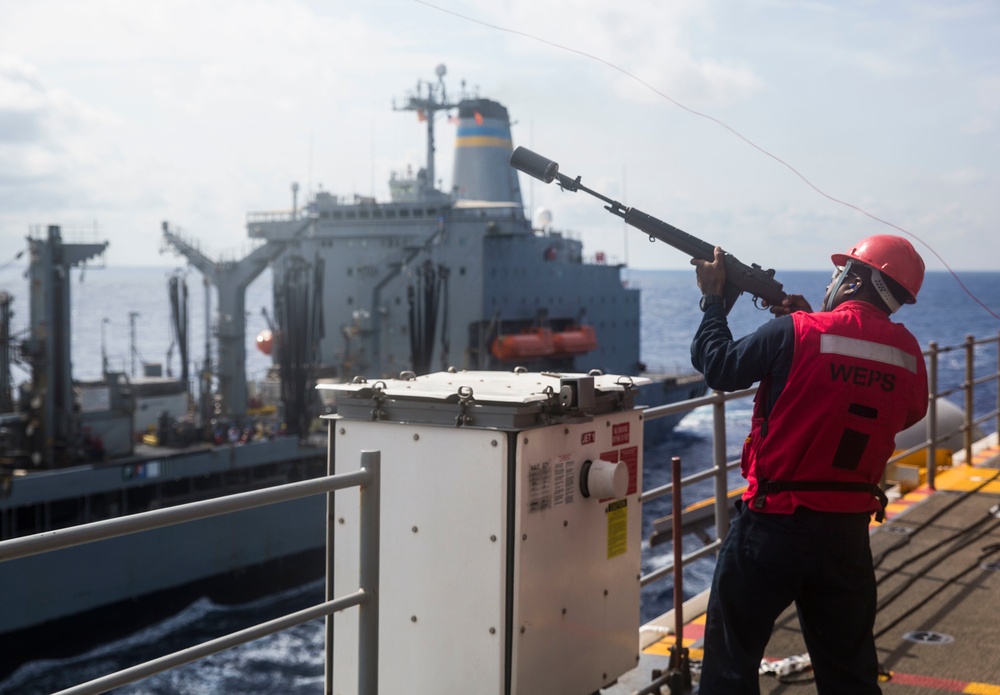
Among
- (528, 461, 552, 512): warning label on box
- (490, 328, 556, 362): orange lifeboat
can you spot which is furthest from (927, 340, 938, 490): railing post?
(490, 328, 556, 362): orange lifeboat

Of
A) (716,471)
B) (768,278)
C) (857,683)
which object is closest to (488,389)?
(768,278)

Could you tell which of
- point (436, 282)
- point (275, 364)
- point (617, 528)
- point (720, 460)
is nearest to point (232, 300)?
point (275, 364)

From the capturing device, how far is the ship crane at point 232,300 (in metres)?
26.8

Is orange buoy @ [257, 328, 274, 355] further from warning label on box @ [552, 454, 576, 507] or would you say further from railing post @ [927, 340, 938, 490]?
warning label on box @ [552, 454, 576, 507]

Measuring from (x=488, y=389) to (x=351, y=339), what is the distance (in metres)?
26.6

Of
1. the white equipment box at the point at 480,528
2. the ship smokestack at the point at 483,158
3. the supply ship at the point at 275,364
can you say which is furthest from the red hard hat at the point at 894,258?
the ship smokestack at the point at 483,158

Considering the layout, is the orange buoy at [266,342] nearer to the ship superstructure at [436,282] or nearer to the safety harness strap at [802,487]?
the ship superstructure at [436,282]

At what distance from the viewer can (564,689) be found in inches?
115

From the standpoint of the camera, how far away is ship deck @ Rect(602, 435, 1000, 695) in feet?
11.9

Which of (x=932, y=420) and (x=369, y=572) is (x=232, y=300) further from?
(x=369, y=572)

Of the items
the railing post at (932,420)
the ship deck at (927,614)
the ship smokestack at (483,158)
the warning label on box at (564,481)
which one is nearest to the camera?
the warning label on box at (564,481)

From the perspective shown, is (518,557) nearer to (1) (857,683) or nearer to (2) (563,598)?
(2) (563,598)

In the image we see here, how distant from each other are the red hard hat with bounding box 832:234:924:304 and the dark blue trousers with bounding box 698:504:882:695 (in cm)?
63

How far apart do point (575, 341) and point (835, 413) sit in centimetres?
2719
